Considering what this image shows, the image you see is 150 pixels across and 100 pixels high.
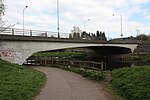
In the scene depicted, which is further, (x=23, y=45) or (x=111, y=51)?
(x=111, y=51)

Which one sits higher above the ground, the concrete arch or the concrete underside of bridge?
the concrete arch

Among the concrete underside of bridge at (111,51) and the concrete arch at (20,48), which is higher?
the concrete arch at (20,48)

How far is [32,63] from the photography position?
3953 cm

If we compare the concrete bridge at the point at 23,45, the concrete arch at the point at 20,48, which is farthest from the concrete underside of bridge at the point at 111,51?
the concrete arch at the point at 20,48

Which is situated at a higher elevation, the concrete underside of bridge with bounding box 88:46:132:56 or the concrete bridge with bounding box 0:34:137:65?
the concrete bridge with bounding box 0:34:137:65

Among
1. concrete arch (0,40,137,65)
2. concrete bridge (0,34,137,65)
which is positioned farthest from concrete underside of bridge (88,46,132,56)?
concrete arch (0,40,137,65)

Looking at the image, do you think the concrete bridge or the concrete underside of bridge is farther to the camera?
the concrete underside of bridge

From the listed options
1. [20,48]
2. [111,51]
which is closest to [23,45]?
[20,48]

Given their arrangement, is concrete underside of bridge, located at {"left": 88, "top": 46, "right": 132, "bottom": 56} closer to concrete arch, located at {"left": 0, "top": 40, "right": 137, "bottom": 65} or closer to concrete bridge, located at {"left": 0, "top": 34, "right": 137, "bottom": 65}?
concrete bridge, located at {"left": 0, "top": 34, "right": 137, "bottom": 65}

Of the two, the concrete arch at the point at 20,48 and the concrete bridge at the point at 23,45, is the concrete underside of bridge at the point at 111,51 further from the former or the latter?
the concrete arch at the point at 20,48

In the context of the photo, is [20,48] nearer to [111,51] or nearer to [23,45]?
[23,45]

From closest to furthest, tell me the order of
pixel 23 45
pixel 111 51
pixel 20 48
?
1. pixel 20 48
2. pixel 23 45
3. pixel 111 51

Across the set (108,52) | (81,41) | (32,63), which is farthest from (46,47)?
(108,52)

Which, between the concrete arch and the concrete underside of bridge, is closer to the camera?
the concrete arch
